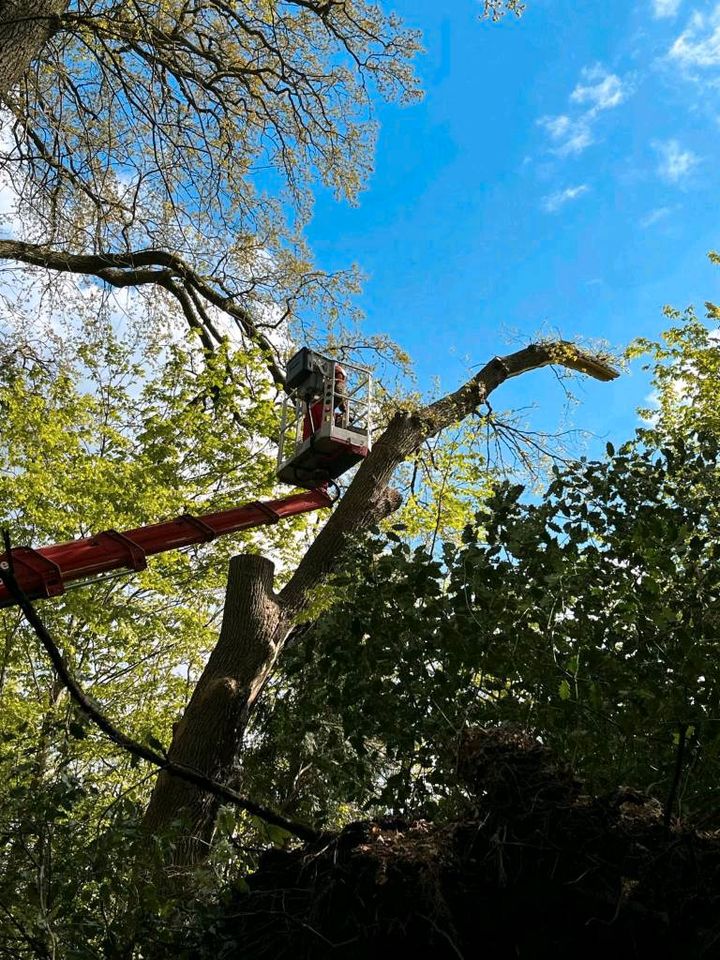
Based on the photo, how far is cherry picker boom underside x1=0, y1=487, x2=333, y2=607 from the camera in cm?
827

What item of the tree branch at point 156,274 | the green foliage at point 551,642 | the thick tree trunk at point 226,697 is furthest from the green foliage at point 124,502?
the green foliage at point 551,642

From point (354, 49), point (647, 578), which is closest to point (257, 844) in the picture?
point (647, 578)

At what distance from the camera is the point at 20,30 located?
754 centimetres

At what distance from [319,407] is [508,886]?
8.47 m

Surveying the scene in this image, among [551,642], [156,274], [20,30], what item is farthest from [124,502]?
[551,642]

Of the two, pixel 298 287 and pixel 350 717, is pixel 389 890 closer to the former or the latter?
pixel 350 717

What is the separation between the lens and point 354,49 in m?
10.1

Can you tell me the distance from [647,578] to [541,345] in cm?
885

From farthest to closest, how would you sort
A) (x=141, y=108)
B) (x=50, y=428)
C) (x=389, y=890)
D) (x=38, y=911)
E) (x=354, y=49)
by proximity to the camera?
(x=50, y=428) < (x=354, y=49) < (x=141, y=108) < (x=38, y=911) < (x=389, y=890)

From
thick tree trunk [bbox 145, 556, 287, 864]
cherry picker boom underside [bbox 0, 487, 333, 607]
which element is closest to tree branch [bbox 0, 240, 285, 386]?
cherry picker boom underside [bbox 0, 487, 333, 607]

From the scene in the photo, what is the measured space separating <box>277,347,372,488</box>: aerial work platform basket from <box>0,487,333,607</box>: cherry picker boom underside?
0.58m

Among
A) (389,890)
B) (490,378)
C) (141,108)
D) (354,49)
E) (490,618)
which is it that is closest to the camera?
(389,890)

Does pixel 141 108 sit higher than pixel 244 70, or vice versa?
pixel 244 70

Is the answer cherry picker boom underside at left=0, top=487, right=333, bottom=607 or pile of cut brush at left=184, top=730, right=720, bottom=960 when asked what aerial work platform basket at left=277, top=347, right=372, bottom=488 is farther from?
pile of cut brush at left=184, top=730, right=720, bottom=960
